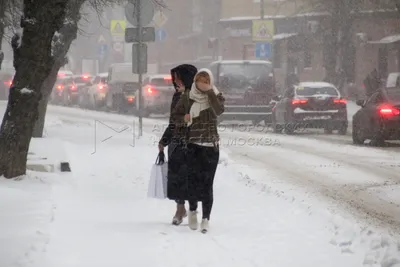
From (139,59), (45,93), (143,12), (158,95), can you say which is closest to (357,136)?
(139,59)

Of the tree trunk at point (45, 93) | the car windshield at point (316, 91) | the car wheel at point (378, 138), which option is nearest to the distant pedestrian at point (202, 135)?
the tree trunk at point (45, 93)

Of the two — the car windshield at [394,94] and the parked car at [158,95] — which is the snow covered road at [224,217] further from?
the parked car at [158,95]

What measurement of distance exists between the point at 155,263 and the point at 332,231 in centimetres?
250

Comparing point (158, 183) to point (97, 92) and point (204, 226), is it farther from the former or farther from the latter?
point (97, 92)

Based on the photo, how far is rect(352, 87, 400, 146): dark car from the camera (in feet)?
65.5

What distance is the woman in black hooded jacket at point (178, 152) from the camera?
8891mm

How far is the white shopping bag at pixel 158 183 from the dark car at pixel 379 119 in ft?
38.4

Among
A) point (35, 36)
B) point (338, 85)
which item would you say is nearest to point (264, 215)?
point (35, 36)

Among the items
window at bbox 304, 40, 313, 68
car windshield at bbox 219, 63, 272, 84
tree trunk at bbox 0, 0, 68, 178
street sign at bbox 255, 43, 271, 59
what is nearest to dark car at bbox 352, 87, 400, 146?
car windshield at bbox 219, 63, 272, 84

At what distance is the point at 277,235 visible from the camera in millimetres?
8672

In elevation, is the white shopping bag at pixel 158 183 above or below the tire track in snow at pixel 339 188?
above

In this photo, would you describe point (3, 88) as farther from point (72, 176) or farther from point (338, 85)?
point (72, 176)

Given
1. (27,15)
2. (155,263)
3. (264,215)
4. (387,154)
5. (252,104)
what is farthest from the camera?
(252,104)

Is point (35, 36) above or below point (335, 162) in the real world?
above
